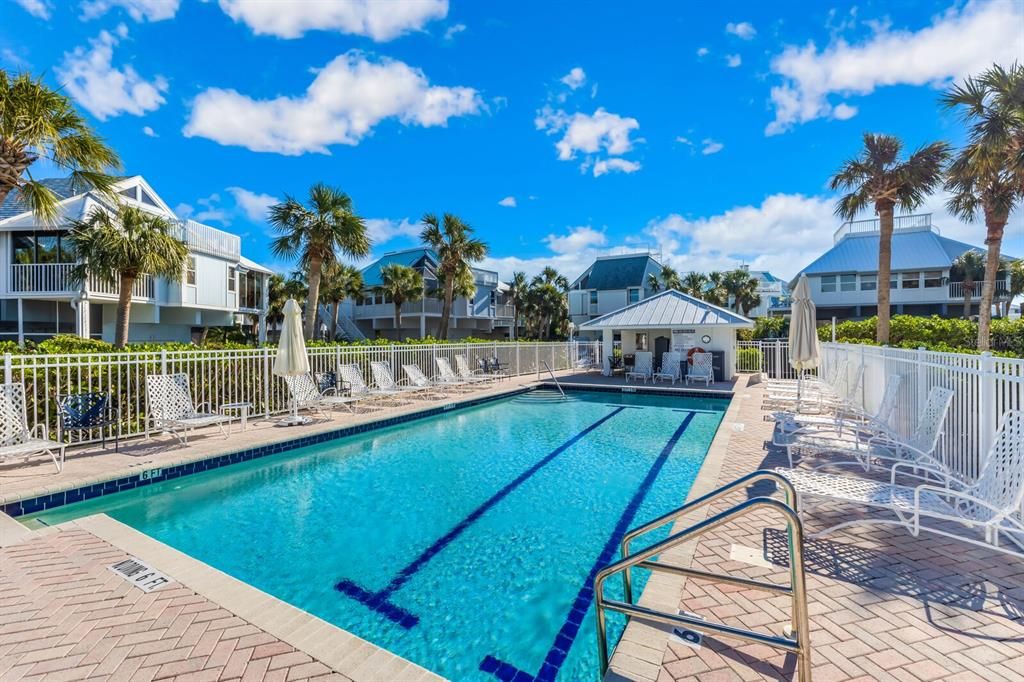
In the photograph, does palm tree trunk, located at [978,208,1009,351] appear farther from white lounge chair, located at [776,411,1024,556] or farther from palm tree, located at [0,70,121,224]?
palm tree, located at [0,70,121,224]

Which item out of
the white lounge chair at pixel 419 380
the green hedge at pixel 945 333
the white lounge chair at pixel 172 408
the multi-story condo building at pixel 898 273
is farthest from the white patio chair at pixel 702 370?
the multi-story condo building at pixel 898 273

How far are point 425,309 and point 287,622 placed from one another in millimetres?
32770

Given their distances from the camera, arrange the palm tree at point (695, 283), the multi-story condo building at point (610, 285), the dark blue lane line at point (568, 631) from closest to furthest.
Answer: the dark blue lane line at point (568, 631), the palm tree at point (695, 283), the multi-story condo building at point (610, 285)

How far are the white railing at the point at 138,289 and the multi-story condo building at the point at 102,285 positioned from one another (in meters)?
0.03

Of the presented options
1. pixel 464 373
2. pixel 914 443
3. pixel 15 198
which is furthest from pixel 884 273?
pixel 15 198

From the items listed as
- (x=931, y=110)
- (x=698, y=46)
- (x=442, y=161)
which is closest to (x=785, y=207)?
(x=931, y=110)

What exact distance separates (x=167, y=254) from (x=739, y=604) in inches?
670

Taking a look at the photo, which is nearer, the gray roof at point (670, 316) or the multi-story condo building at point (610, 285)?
the gray roof at point (670, 316)

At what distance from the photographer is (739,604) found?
9.75 feet

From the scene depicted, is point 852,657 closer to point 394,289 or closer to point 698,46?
point 698,46

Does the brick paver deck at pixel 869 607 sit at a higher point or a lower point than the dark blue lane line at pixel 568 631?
higher

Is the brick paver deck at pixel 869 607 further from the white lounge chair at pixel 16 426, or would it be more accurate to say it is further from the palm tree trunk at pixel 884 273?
the palm tree trunk at pixel 884 273

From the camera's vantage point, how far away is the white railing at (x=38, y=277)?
16906 millimetres

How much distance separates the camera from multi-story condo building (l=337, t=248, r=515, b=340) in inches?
1398
